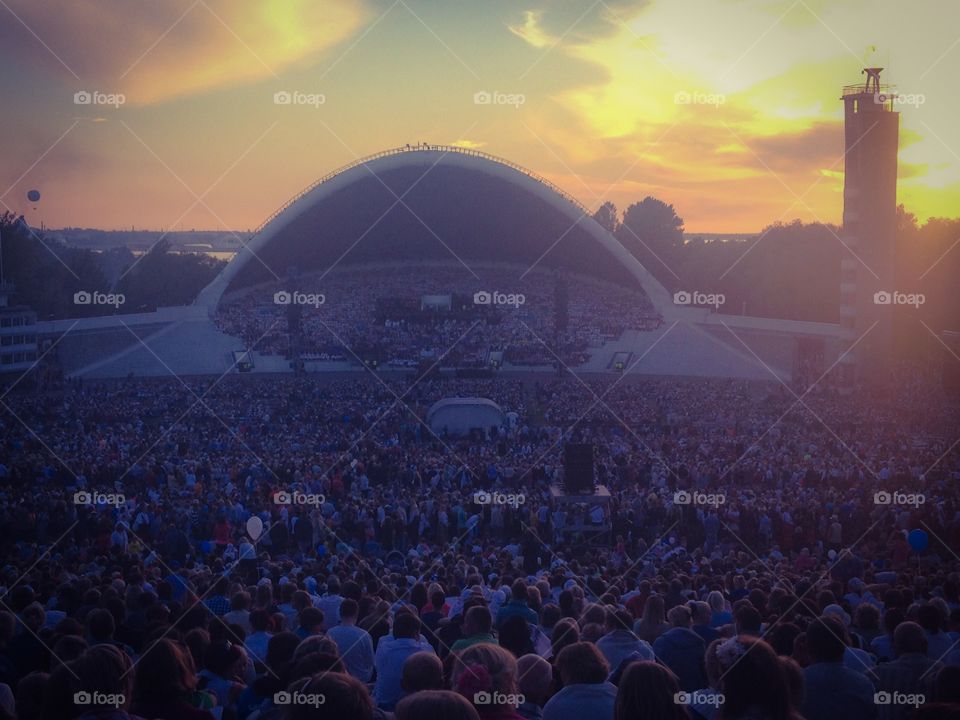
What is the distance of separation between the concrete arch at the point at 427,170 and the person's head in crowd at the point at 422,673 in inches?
1399

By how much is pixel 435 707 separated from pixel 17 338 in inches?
1229

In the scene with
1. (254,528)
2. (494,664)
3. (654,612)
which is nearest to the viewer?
(494,664)

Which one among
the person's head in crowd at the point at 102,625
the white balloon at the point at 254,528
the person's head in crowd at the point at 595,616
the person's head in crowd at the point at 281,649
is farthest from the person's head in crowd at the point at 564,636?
the white balloon at the point at 254,528

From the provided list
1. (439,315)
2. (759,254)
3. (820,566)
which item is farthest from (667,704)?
(759,254)

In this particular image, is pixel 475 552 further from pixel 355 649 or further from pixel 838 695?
pixel 838 695

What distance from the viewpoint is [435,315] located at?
39.0 meters

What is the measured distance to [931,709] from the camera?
9.75 ft

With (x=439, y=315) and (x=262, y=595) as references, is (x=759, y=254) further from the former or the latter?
(x=262, y=595)

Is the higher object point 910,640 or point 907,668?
point 910,640

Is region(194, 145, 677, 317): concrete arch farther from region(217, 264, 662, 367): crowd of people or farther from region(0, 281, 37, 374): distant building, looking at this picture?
region(0, 281, 37, 374): distant building

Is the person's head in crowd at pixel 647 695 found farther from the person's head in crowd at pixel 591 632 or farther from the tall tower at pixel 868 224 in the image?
the tall tower at pixel 868 224

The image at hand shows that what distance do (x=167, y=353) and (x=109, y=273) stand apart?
5765 centimetres

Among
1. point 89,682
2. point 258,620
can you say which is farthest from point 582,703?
point 258,620

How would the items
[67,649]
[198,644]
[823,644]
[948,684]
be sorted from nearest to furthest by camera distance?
[948,684]
[823,644]
[67,649]
[198,644]
